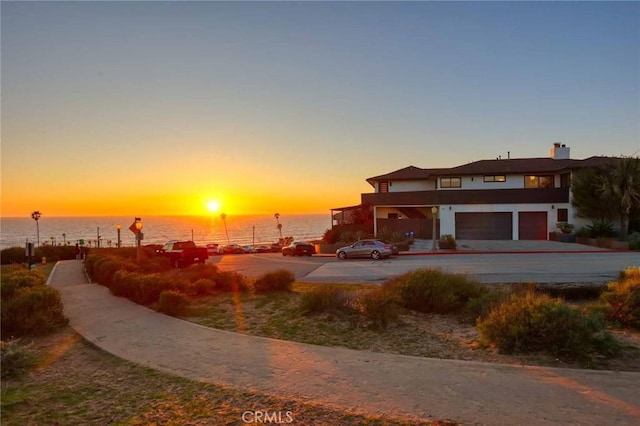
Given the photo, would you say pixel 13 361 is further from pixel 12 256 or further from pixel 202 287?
pixel 12 256

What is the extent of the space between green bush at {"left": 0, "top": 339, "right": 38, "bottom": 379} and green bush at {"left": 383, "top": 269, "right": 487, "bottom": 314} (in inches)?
295

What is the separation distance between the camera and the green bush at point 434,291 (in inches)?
439

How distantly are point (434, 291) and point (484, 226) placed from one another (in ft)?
91.0

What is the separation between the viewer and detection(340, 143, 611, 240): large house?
117 ft

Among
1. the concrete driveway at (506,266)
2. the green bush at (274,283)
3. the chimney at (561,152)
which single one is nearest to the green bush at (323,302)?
the green bush at (274,283)

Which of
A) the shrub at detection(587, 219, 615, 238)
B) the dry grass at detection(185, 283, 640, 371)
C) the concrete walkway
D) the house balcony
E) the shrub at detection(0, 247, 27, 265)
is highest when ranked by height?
the house balcony

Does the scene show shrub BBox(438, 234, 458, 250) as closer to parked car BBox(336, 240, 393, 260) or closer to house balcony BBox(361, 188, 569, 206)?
parked car BBox(336, 240, 393, 260)

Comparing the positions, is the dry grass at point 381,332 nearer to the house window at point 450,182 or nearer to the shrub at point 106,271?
the shrub at point 106,271

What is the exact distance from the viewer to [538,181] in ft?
122

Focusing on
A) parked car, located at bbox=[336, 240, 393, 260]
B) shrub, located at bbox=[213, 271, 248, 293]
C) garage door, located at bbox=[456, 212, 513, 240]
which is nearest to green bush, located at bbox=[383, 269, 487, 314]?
shrub, located at bbox=[213, 271, 248, 293]

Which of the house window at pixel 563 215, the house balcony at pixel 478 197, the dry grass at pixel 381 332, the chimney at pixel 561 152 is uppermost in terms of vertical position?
the chimney at pixel 561 152

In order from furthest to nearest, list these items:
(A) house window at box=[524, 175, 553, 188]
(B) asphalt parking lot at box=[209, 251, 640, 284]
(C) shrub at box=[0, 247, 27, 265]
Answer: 1. (A) house window at box=[524, 175, 553, 188]
2. (C) shrub at box=[0, 247, 27, 265]
3. (B) asphalt parking lot at box=[209, 251, 640, 284]

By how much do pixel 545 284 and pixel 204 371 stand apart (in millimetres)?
11708

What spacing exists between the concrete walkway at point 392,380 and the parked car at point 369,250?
1964 cm
